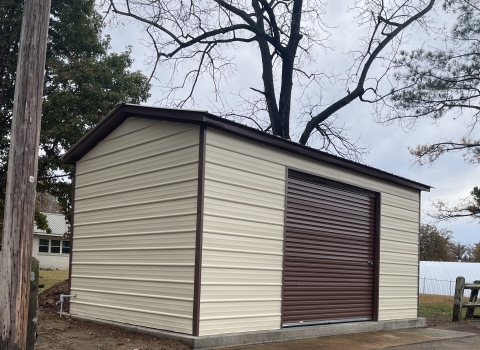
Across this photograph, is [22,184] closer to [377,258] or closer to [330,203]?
[330,203]

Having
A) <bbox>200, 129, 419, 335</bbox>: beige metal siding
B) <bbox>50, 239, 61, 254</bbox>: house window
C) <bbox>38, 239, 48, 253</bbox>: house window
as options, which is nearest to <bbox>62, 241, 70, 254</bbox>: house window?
<bbox>50, 239, 61, 254</bbox>: house window

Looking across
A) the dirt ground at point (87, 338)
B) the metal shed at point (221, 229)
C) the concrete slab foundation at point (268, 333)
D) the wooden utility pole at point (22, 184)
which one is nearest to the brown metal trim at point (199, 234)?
the metal shed at point (221, 229)

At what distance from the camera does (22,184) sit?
589 cm

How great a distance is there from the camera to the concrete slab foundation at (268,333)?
25.8ft

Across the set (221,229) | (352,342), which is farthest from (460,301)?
(221,229)

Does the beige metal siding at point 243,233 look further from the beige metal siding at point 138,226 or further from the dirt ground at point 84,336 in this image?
the dirt ground at point 84,336

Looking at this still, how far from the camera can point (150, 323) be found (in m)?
8.72

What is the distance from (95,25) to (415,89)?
1220cm

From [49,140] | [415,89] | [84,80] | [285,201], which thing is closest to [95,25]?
[84,80]

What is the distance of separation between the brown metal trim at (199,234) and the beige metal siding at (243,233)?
9 centimetres

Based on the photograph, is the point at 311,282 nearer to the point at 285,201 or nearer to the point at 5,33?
the point at 285,201

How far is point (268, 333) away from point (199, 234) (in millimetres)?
2148

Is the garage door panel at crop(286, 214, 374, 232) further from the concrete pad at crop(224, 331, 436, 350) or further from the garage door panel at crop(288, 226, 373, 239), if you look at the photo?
the concrete pad at crop(224, 331, 436, 350)

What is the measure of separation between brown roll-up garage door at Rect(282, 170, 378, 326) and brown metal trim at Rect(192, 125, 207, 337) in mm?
2089
